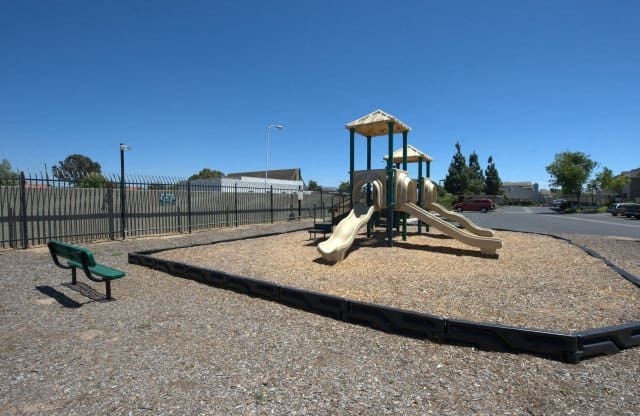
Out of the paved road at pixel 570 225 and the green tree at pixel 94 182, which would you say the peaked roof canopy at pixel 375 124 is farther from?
the paved road at pixel 570 225

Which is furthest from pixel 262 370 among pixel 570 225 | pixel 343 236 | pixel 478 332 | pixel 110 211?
pixel 570 225

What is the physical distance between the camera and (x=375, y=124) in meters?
10.6

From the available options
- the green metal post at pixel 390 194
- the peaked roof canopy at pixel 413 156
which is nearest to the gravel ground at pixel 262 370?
the green metal post at pixel 390 194

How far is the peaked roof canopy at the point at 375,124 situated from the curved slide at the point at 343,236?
244cm

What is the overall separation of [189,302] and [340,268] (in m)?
3.13

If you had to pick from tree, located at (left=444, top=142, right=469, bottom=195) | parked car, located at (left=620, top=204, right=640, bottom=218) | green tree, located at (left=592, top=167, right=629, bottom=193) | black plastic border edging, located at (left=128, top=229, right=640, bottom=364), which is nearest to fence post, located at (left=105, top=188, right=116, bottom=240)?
black plastic border edging, located at (left=128, top=229, right=640, bottom=364)

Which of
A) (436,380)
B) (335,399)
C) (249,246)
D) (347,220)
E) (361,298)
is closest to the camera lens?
(335,399)

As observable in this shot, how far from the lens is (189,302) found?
5.16 meters

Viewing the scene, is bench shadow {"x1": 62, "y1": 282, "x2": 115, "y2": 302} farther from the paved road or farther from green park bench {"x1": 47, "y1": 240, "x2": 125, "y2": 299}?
the paved road

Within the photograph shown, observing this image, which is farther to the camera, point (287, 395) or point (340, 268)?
point (340, 268)

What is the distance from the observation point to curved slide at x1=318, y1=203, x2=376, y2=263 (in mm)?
7535

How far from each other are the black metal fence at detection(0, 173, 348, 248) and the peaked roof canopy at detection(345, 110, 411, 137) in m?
3.00

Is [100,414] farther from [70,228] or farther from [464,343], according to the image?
[70,228]

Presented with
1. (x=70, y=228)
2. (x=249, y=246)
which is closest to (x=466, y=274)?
(x=249, y=246)
